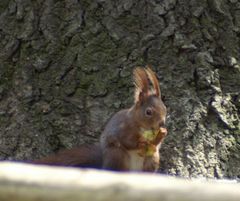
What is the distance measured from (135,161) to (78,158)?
0.54ft

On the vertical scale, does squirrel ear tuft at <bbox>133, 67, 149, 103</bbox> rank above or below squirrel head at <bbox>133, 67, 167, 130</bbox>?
above

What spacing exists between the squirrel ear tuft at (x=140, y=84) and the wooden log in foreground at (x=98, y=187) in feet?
3.09

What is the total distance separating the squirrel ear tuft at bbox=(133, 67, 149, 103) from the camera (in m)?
2.29

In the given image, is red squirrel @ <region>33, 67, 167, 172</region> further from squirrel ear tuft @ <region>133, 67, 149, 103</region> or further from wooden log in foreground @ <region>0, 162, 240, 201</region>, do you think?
wooden log in foreground @ <region>0, 162, 240, 201</region>

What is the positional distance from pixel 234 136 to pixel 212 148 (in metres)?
0.10

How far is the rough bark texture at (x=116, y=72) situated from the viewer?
261 centimetres

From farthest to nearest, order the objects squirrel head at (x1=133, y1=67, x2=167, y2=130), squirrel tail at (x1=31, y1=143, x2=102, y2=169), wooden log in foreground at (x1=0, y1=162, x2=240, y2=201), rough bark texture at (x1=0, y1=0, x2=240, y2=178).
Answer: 1. rough bark texture at (x1=0, y1=0, x2=240, y2=178)
2. squirrel head at (x1=133, y1=67, x2=167, y2=130)
3. squirrel tail at (x1=31, y1=143, x2=102, y2=169)
4. wooden log in foreground at (x1=0, y1=162, x2=240, y2=201)

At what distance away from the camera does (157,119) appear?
2398 millimetres

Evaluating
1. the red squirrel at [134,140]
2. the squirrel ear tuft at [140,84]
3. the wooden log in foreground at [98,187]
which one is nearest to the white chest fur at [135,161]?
the red squirrel at [134,140]

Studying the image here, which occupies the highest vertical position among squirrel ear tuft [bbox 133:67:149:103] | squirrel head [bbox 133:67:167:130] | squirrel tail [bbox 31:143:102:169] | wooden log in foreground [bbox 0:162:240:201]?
squirrel ear tuft [bbox 133:67:149:103]

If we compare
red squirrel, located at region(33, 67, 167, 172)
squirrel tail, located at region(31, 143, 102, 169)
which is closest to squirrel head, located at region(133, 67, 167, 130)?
red squirrel, located at region(33, 67, 167, 172)

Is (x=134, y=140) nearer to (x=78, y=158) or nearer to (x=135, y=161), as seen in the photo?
(x=135, y=161)

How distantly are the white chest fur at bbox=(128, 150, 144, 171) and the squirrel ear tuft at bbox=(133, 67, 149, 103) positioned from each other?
0.56 feet

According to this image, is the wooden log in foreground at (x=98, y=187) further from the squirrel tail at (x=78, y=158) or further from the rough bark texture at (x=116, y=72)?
the rough bark texture at (x=116, y=72)
